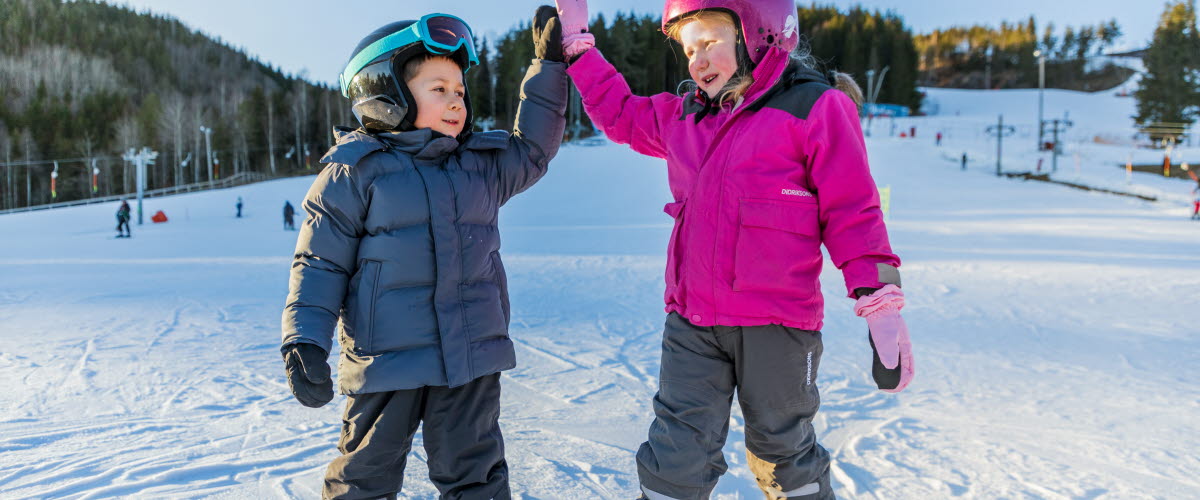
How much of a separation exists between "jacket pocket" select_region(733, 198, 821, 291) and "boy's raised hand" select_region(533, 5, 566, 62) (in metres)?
0.80

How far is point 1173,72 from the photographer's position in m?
41.2

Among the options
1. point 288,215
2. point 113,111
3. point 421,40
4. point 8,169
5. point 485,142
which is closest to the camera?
point 421,40

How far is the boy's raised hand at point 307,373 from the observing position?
1.70 metres

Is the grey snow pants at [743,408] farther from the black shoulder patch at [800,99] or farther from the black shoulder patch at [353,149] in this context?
the black shoulder patch at [353,149]

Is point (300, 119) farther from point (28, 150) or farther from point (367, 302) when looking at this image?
point (367, 302)

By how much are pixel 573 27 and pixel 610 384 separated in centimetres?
187

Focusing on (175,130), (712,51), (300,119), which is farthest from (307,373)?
(300,119)

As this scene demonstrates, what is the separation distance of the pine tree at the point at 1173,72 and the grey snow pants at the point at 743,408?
49319mm

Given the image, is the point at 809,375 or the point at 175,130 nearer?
the point at 809,375

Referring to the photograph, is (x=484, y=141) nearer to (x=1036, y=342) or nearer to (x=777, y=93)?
(x=777, y=93)

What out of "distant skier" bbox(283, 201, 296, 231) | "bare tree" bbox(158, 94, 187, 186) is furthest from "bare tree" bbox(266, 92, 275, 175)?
"distant skier" bbox(283, 201, 296, 231)

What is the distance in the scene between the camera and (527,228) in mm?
13273

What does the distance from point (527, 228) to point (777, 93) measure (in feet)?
38.0

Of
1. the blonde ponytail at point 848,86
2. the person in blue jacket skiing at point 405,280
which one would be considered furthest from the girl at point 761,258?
the person in blue jacket skiing at point 405,280
